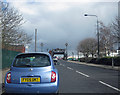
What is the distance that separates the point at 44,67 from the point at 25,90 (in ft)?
3.07

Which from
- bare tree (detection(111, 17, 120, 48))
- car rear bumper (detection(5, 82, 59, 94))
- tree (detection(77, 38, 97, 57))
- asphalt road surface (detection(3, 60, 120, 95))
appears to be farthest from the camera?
tree (detection(77, 38, 97, 57))

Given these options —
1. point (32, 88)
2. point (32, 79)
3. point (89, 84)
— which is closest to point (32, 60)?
point (32, 79)

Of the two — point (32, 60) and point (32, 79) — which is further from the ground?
point (32, 60)

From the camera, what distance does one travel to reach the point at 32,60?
6.41 m

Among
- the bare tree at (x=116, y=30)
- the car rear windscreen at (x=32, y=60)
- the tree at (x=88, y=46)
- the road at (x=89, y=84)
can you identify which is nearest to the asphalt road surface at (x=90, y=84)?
the road at (x=89, y=84)

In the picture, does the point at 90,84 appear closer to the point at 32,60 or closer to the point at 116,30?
the point at 32,60

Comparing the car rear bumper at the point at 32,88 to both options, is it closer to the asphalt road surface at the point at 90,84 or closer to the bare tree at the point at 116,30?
the asphalt road surface at the point at 90,84

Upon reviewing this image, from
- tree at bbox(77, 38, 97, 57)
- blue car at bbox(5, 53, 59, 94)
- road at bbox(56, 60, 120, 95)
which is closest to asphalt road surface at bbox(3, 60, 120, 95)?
road at bbox(56, 60, 120, 95)

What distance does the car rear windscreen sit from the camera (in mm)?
6238

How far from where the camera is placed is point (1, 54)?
1764 cm

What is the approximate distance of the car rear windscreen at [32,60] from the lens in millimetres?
6238

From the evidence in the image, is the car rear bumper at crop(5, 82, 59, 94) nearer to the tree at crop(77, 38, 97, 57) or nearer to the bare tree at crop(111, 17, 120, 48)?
the bare tree at crop(111, 17, 120, 48)

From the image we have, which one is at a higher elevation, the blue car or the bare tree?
the bare tree

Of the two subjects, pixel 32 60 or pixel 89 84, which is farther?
pixel 89 84
